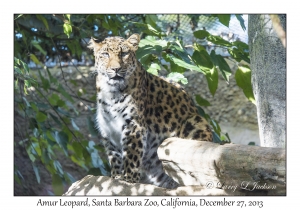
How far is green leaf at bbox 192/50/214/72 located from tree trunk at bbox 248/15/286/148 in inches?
38.5

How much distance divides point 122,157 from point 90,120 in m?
1.14

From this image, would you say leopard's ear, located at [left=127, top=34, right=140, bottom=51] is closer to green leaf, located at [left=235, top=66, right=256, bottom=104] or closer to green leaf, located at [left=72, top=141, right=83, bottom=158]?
green leaf, located at [left=235, top=66, right=256, bottom=104]

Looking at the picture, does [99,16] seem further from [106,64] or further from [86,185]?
[86,185]

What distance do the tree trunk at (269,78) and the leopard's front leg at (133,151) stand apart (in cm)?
107

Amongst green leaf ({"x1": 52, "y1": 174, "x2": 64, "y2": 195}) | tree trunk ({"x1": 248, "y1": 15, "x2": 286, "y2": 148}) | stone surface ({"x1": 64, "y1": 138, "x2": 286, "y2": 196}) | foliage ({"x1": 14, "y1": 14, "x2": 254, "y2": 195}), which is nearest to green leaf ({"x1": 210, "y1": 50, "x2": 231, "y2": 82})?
foliage ({"x1": 14, "y1": 14, "x2": 254, "y2": 195})

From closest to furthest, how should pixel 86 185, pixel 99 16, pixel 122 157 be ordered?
pixel 86 185 → pixel 122 157 → pixel 99 16

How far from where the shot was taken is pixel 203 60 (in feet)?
15.7

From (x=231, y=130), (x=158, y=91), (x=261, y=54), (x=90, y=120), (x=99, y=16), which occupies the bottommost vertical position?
(x=231, y=130)

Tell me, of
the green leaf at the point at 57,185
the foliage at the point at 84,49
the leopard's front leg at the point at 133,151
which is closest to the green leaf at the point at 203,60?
the foliage at the point at 84,49

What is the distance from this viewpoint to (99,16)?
202 inches

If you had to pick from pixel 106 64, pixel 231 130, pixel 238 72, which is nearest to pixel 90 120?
pixel 106 64

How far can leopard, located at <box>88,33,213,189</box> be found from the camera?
418 cm

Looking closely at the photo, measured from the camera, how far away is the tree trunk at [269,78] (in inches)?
141

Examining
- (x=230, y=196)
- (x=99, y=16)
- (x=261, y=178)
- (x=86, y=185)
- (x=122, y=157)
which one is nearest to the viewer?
(x=261, y=178)
